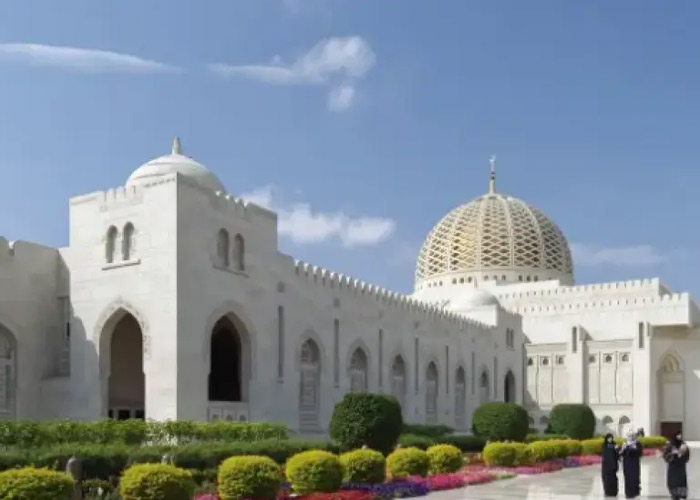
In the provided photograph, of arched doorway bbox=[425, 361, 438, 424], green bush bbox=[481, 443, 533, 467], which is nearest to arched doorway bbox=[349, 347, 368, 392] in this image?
arched doorway bbox=[425, 361, 438, 424]

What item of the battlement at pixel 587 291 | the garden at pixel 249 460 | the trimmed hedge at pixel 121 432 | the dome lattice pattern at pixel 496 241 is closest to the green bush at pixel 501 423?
the garden at pixel 249 460

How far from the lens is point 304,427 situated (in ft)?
80.7

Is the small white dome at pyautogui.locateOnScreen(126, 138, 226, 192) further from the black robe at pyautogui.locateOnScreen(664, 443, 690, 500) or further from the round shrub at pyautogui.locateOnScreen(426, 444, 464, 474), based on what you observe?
the black robe at pyautogui.locateOnScreen(664, 443, 690, 500)

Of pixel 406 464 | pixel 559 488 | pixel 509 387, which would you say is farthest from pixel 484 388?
pixel 406 464

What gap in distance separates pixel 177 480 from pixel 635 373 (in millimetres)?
31122

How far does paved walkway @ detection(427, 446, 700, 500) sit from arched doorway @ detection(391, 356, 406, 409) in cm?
1154

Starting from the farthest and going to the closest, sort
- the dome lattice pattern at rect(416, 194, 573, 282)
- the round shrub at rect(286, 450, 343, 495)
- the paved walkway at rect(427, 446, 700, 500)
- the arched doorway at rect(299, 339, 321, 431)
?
the dome lattice pattern at rect(416, 194, 573, 282) → the arched doorway at rect(299, 339, 321, 431) → the paved walkway at rect(427, 446, 700, 500) → the round shrub at rect(286, 450, 343, 495)

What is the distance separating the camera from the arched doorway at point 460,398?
3488 centimetres

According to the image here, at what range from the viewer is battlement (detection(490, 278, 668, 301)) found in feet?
136

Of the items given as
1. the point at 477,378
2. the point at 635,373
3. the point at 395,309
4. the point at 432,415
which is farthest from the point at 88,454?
the point at 635,373

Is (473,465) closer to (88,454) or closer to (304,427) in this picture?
(304,427)

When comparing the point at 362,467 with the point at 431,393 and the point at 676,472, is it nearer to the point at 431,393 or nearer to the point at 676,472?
the point at 676,472

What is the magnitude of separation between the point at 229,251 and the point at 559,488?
34.9 feet

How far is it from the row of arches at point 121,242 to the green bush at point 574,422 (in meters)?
15.5
